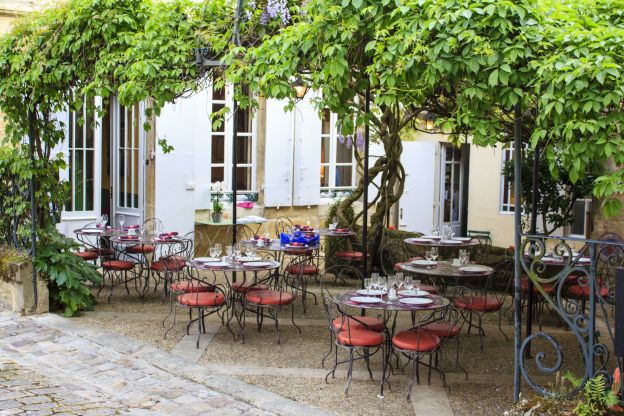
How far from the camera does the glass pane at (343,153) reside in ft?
49.8

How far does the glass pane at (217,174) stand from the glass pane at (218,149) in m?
0.14

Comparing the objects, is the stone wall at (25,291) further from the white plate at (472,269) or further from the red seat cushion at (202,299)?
the white plate at (472,269)

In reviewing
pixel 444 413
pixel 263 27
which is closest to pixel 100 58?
pixel 263 27

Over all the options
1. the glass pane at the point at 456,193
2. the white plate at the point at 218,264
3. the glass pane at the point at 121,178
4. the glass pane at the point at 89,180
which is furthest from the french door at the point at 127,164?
the glass pane at the point at 456,193

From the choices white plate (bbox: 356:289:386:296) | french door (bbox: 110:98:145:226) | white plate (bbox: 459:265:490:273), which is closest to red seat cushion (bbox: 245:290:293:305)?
white plate (bbox: 356:289:386:296)

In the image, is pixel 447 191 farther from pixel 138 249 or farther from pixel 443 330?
pixel 443 330

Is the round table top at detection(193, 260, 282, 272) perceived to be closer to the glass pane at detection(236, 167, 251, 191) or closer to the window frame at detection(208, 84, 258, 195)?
the window frame at detection(208, 84, 258, 195)

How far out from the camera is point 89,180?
11.8 m

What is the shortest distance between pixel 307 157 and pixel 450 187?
13.9ft

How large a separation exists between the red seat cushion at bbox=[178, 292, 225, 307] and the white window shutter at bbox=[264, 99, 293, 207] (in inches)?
237

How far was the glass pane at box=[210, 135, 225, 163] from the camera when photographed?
13.2 meters

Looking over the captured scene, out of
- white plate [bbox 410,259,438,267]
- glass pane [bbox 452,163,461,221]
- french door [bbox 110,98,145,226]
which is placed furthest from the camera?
glass pane [bbox 452,163,461,221]

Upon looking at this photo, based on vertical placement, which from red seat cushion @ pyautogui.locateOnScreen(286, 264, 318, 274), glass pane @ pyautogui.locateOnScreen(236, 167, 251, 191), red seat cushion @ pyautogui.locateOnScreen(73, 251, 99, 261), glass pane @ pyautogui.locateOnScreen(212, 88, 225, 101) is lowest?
red seat cushion @ pyautogui.locateOnScreen(286, 264, 318, 274)

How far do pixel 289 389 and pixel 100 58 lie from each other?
12.4ft
